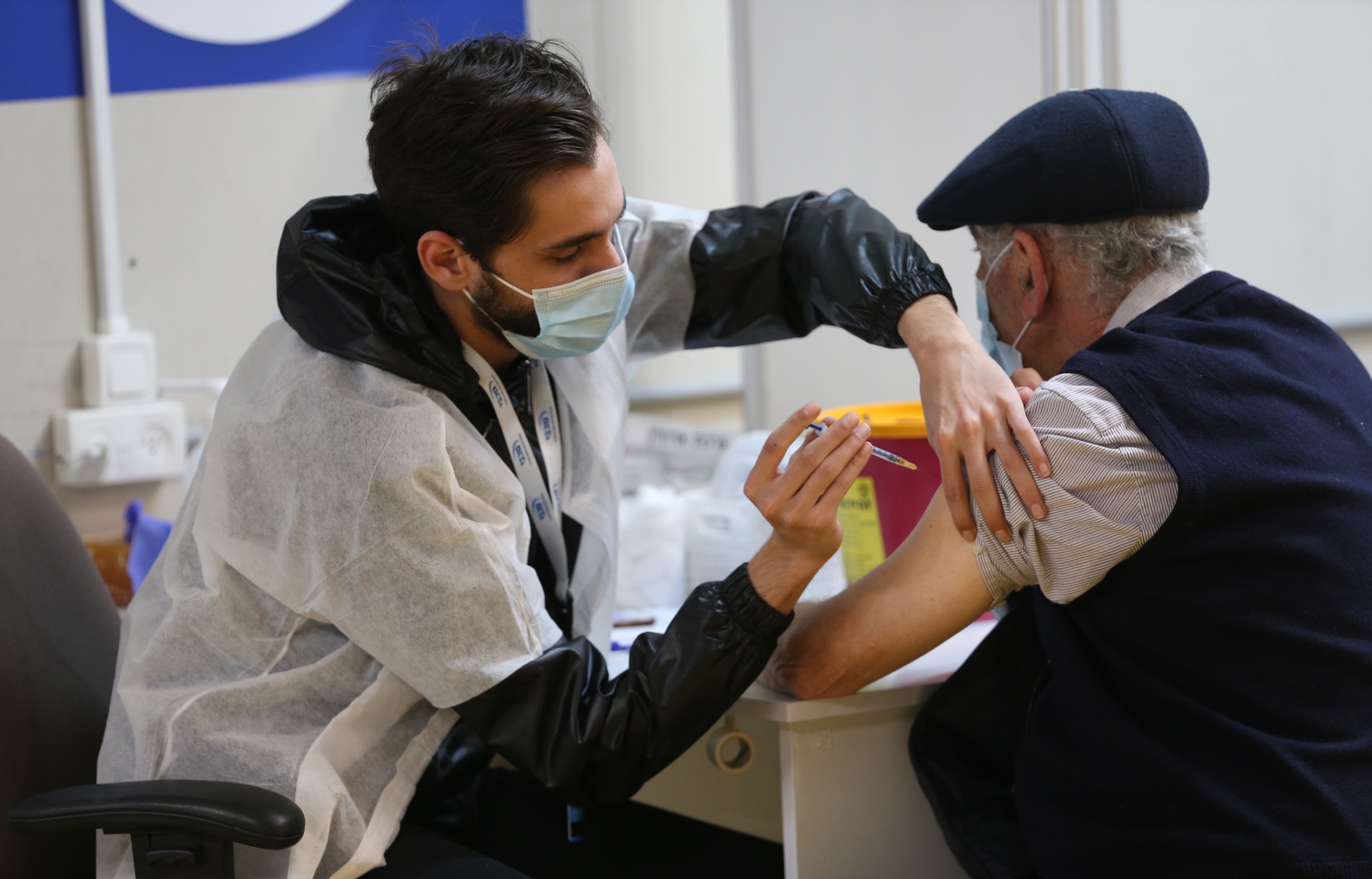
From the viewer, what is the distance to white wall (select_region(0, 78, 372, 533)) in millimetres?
2348

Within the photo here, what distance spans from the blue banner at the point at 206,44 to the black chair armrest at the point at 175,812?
5.18 ft

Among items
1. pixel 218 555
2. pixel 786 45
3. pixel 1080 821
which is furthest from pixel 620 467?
pixel 786 45

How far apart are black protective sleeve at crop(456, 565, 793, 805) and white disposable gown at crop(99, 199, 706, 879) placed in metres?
0.04

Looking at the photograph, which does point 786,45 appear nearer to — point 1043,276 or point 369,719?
point 1043,276

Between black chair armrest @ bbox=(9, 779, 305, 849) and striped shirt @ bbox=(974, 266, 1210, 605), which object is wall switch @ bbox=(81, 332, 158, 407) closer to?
black chair armrest @ bbox=(9, 779, 305, 849)

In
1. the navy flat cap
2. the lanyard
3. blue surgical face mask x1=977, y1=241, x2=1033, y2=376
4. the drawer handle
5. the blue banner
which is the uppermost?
the blue banner

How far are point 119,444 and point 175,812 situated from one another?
158cm

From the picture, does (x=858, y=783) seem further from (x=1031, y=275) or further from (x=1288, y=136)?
(x=1288, y=136)

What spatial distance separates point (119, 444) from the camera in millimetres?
2393

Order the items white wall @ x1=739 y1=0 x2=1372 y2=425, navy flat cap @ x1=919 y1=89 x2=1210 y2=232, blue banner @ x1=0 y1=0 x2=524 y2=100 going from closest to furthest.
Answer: navy flat cap @ x1=919 y1=89 x2=1210 y2=232, white wall @ x1=739 y1=0 x2=1372 y2=425, blue banner @ x1=0 y1=0 x2=524 y2=100

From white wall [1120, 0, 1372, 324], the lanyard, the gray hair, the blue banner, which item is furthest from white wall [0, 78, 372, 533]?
white wall [1120, 0, 1372, 324]

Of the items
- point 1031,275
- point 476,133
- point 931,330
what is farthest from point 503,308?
point 1031,275

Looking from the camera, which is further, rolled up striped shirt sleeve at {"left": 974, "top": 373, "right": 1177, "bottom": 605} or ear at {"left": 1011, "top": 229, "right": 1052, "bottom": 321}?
ear at {"left": 1011, "top": 229, "right": 1052, "bottom": 321}

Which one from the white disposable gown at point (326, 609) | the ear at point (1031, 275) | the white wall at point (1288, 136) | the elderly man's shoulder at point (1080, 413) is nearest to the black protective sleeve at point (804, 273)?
the ear at point (1031, 275)
